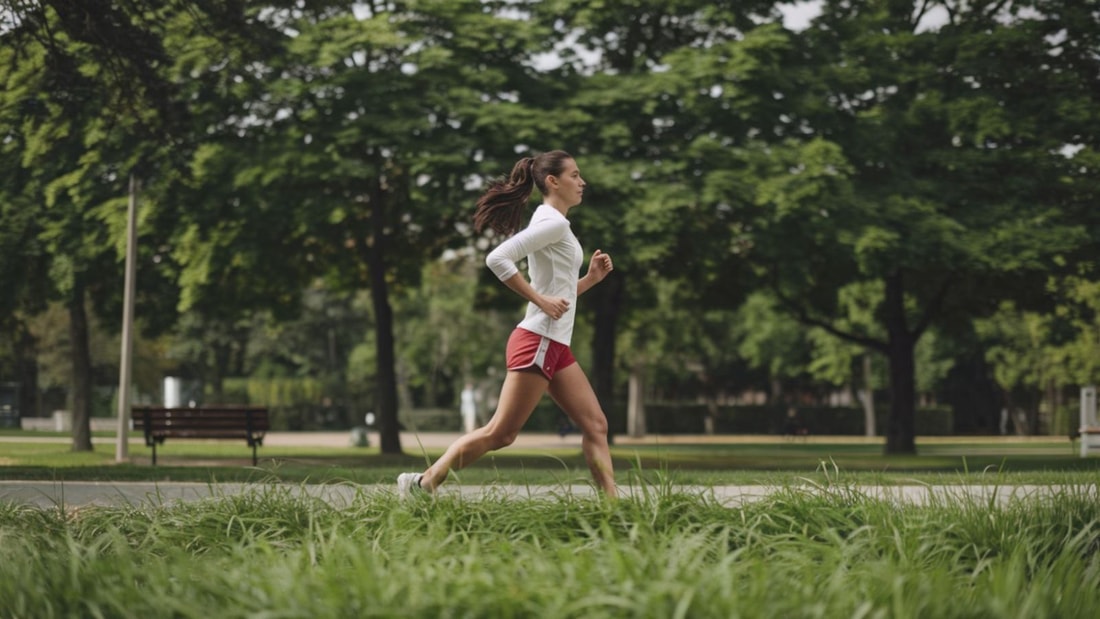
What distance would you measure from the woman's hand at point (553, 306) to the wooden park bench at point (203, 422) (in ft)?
44.8

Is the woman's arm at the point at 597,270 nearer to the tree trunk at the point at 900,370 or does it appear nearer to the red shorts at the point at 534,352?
the red shorts at the point at 534,352

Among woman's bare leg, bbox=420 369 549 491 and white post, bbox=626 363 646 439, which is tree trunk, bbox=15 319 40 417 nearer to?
woman's bare leg, bbox=420 369 549 491

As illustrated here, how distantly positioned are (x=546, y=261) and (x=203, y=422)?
14.2 metres

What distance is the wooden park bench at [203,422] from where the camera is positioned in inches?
784

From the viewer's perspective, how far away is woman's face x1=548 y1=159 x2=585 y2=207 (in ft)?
23.8

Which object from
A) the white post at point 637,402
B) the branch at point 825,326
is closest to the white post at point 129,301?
the branch at point 825,326

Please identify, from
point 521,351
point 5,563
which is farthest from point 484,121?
point 5,563

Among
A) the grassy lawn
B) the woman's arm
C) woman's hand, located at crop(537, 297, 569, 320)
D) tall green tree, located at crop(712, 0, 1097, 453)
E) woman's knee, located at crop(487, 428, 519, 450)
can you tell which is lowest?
the grassy lawn

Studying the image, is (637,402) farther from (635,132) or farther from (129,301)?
(129,301)

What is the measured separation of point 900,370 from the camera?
27.5 metres

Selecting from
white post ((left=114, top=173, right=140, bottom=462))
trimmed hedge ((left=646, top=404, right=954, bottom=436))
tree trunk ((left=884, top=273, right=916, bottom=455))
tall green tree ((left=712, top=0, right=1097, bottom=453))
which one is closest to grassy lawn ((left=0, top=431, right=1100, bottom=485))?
white post ((left=114, top=173, right=140, bottom=462))

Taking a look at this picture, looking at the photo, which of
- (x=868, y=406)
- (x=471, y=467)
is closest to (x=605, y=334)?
(x=471, y=467)

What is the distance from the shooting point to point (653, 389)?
69.6m

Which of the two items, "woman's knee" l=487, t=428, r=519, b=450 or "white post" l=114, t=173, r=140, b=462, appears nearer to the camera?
"woman's knee" l=487, t=428, r=519, b=450
